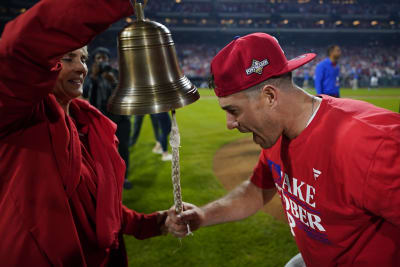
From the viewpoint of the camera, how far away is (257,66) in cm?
158

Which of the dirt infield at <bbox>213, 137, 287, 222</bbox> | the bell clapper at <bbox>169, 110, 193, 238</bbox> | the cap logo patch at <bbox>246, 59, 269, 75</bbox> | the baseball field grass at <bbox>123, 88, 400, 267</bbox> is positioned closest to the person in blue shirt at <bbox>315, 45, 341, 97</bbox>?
the dirt infield at <bbox>213, 137, 287, 222</bbox>

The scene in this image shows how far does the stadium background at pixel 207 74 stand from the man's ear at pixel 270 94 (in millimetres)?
1376

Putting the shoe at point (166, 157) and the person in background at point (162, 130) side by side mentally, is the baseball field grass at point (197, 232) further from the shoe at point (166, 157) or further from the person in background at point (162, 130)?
the person in background at point (162, 130)

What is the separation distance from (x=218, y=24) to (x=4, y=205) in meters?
43.7

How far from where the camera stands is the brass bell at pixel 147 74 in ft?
3.92

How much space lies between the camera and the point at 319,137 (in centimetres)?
161

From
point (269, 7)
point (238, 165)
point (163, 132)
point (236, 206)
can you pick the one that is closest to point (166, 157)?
point (163, 132)

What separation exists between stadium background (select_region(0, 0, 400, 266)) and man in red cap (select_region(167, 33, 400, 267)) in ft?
3.74

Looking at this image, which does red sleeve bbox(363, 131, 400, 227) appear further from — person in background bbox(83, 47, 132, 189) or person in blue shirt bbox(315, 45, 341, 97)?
person in blue shirt bbox(315, 45, 341, 97)

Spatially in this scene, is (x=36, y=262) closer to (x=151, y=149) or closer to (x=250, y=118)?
(x=250, y=118)

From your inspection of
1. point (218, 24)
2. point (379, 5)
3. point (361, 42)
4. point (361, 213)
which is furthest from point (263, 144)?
point (379, 5)

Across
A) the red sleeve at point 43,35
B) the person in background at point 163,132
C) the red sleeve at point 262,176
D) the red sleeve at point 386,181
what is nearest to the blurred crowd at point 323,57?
the person in background at point 163,132

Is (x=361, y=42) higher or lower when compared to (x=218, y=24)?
lower

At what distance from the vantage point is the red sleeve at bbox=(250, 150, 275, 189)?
232cm
